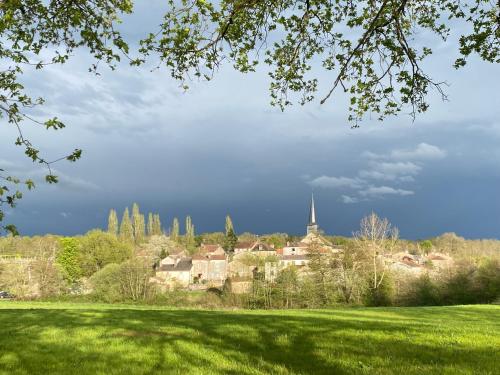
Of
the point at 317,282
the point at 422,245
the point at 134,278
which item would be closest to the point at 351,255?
the point at 317,282

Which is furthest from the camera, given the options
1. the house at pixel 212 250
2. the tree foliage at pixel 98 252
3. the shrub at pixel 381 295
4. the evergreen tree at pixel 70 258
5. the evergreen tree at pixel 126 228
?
the evergreen tree at pixel 126 228

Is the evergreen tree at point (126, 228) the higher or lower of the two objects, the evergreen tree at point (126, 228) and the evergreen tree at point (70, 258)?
the higher

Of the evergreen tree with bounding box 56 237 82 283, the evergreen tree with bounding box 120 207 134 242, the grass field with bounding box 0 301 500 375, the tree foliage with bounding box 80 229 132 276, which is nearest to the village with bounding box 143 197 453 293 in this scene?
the tree foliage with bounding box 80 229 132 276

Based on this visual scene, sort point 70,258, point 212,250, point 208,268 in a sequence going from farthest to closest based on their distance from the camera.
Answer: point 212,250
point 208,268
point 70,258

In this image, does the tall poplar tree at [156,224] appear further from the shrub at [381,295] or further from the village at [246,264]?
the shrub at [381,295]

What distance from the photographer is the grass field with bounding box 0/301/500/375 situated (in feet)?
26.3

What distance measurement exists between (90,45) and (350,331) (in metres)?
9.02

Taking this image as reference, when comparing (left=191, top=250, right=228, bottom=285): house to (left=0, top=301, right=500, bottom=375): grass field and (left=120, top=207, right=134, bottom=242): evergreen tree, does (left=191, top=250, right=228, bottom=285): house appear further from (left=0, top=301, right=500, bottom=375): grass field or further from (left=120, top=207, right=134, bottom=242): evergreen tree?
(left=0, top=301, right=500, bottom=375): grass field

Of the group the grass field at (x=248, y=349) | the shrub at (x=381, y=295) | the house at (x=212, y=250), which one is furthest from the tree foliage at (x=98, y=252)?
the grass field at (x=248, y=349)

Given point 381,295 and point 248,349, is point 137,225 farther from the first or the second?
point 248,349

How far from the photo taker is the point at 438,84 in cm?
884

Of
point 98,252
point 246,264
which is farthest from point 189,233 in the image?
point 246,264

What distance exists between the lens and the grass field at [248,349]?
802cm

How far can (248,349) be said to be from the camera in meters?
9.70
